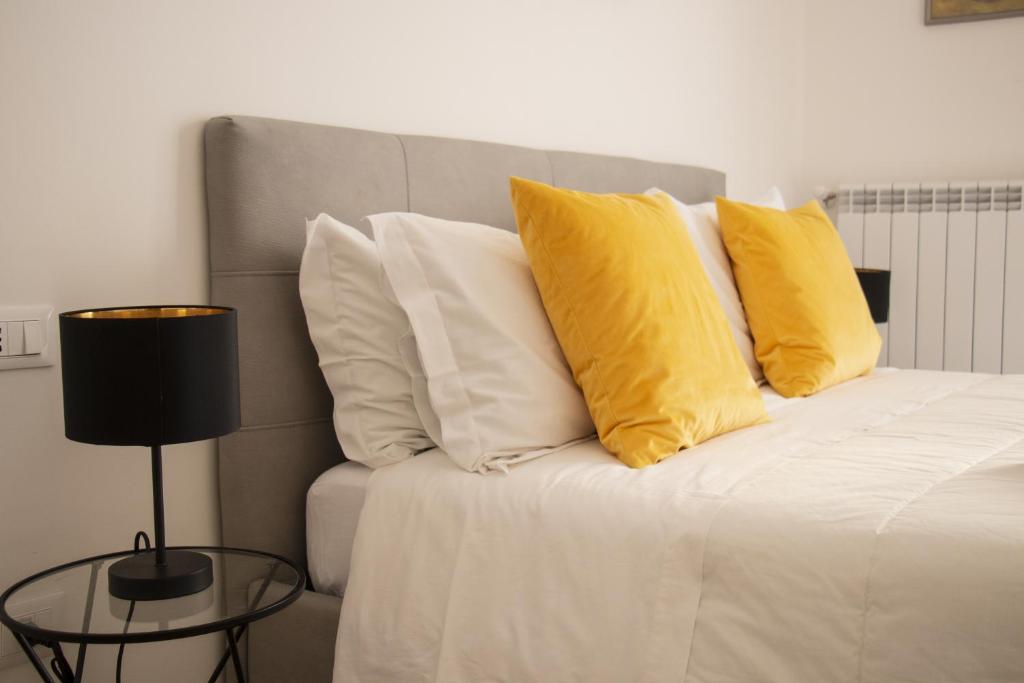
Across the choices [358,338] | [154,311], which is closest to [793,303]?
[358,338]

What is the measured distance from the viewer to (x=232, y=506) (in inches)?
64.6

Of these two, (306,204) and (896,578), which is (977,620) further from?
(306,204)

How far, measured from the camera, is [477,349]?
5.24 feet

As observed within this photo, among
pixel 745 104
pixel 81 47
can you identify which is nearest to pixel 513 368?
pixel 81 47

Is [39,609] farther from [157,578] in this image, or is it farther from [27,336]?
[27,336]

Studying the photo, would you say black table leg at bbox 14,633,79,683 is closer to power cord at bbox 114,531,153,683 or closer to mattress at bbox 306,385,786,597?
power cord at bbox 114,531,153,683

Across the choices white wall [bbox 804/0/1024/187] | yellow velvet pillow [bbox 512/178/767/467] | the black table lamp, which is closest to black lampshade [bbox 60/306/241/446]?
the black table lamp

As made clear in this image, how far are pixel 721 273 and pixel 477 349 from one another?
941 millimetres

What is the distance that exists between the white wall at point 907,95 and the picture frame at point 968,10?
3cm

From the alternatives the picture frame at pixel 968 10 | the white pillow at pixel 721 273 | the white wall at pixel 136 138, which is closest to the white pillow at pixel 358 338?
the white wall at pixel 136 138

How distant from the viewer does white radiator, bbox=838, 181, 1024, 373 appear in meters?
3.56

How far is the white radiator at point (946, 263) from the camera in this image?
11.7ft

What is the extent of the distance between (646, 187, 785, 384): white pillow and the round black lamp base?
134 centimetres

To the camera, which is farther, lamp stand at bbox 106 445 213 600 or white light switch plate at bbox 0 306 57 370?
white light switch plate at bbox 0 306 57 370
